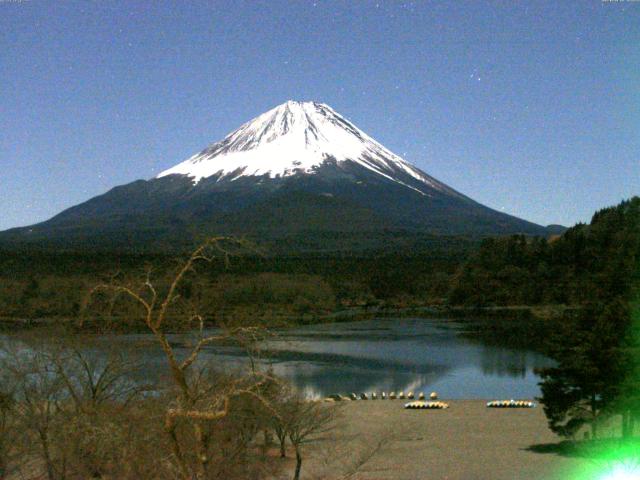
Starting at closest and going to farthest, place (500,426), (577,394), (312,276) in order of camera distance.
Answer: (577,394), (500,426), (312,276)

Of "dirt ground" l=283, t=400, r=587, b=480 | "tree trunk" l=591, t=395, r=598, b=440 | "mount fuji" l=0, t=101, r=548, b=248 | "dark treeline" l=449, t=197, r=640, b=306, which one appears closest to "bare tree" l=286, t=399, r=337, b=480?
"dirt ground" l=283, t=400, r=587, b=480

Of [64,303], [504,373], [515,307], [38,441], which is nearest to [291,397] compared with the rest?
[38,441]

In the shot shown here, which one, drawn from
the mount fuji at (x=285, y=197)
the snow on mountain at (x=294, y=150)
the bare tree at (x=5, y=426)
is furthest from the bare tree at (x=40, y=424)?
the snow on mountain at (x=294, y=150)

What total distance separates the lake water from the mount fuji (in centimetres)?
6377

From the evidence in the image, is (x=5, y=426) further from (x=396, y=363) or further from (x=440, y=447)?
(x=396, y=363)

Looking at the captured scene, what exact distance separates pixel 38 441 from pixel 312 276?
68400mm

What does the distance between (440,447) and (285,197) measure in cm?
12904

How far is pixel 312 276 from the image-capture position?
7994 cm

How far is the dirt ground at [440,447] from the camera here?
15.2 metres

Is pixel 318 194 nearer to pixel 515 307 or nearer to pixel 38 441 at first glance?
pixel 515 307

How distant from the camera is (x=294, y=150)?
176625 mm

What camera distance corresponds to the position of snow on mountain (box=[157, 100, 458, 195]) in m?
170

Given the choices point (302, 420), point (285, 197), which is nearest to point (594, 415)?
point (302, 420)

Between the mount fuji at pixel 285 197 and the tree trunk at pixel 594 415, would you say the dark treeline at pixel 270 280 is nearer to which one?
the mount fuji at pixel 285 197
